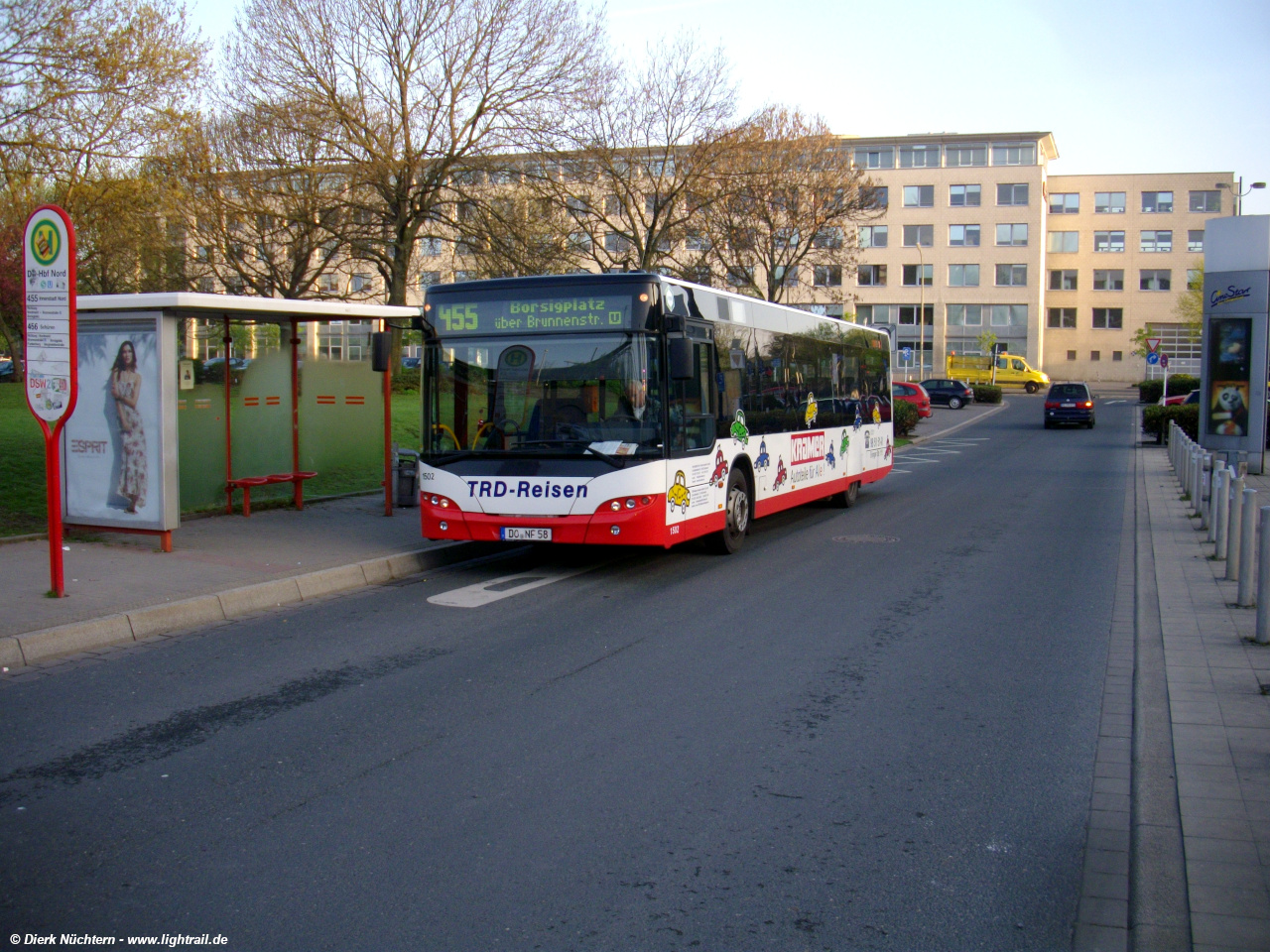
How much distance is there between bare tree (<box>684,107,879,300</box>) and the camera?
32.7 metres

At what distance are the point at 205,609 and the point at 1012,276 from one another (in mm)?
79502

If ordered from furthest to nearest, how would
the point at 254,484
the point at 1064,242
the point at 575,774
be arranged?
the point at 1064,242 < the point at 254,484 < the point at 575,774

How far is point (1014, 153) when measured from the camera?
78688mm

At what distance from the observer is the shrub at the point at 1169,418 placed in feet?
95.4

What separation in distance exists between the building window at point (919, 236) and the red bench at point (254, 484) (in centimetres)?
7291

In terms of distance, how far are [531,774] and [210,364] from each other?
33.8 ft

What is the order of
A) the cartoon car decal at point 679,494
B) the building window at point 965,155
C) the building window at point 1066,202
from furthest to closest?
1. the building window at point 1066,202
2. the building window at point 965,155
3. the cartoon car decal at point 679,494

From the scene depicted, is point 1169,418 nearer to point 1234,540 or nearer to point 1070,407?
point 1070,407

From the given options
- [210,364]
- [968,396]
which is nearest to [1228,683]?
[210,364]

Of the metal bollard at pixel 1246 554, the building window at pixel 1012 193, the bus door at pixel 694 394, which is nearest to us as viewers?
the metal bollard at pixel 1246 554

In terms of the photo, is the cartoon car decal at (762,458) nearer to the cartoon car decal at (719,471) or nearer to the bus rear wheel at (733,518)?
the bus rear wheel at (733,518)

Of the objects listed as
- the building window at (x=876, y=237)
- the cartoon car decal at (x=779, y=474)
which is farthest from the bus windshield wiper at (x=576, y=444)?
the building window at (x=876, y=237)

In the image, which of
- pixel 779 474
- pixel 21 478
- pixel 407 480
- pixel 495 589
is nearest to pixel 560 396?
pixel 495 589

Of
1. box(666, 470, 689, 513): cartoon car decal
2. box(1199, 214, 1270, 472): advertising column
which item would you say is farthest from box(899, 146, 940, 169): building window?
box(666, 470, 689, 513): cartoon car decal
